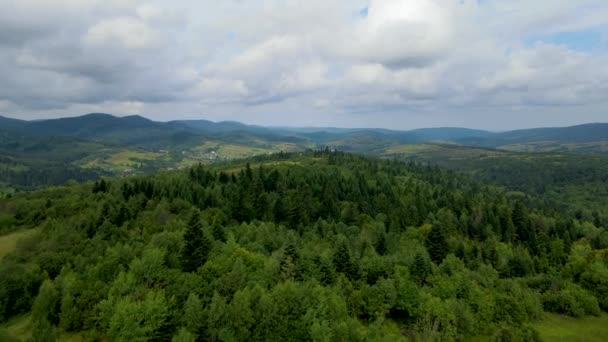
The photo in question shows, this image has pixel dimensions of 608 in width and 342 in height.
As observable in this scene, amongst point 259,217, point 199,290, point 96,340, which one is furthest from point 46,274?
point 259,217

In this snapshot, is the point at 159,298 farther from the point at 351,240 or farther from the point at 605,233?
the point at 605,233

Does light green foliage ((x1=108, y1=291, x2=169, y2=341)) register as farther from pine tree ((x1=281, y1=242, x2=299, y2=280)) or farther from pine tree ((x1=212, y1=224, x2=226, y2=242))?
pine tree ((x1=212, y1=224, x2=226, y2=242))

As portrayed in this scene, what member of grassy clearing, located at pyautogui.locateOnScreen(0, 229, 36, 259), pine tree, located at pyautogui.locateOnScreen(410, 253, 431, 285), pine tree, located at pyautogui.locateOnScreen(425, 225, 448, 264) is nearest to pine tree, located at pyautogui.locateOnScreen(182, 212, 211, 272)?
pine tree, located at pyautogui.locateOnScreen(410, 253, 431, 285)

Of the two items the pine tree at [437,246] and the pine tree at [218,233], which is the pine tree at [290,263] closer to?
the pine tree at [218,233]

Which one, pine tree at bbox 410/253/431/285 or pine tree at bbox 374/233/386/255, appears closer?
pine tree at bbox 410/253/431/285

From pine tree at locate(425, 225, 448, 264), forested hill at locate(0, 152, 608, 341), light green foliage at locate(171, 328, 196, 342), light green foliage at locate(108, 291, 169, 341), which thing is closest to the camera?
light green foliage at locate(171, 328, 196, 342)
